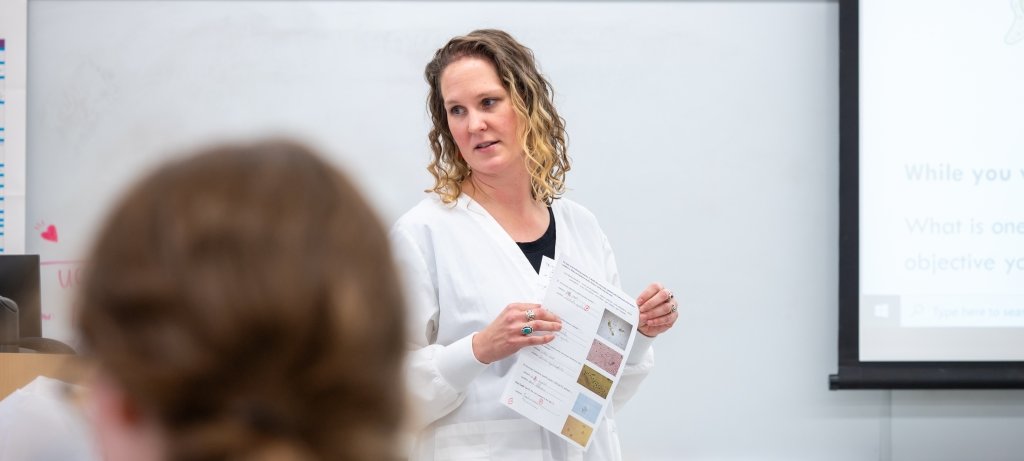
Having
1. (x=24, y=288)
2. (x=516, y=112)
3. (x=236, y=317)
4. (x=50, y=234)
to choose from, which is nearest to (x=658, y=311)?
(x=516, y=112)

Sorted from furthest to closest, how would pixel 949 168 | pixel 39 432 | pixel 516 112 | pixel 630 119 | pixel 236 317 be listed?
pixel 630 119
pixel 949 168
pixel 516 112
pixel 39 432
pixel 236 317

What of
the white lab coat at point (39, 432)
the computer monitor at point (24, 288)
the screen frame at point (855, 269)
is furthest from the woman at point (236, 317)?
the screen frame at point (855, 269)

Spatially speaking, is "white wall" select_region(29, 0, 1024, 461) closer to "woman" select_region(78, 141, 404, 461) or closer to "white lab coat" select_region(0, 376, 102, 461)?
"white lab coat" select_region(0, 376, 102, 461)

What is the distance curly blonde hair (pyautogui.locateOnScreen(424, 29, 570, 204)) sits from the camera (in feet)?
5.92

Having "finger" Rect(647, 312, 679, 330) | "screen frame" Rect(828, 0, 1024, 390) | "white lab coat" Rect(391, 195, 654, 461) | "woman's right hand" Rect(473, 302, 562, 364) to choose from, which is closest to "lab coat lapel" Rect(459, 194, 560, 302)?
"white lab coat" Rect(391, 195, 654, 461)

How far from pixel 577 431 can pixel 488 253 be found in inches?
14.3

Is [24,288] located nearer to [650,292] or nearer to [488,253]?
[488,253]

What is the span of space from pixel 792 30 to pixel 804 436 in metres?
1.32

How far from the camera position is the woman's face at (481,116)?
1779mm

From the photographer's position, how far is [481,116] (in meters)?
1.77

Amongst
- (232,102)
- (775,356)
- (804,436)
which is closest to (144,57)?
(232,102)

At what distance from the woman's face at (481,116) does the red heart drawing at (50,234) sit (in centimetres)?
182

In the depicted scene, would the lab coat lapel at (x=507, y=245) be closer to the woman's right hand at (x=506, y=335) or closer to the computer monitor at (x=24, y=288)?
the woman's right hand at (x=506, y=335)

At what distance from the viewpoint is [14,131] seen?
2.92 meters
